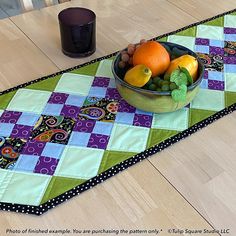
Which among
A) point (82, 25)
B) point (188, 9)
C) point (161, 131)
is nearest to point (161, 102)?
point (161, 131)

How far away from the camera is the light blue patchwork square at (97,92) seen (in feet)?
3.08

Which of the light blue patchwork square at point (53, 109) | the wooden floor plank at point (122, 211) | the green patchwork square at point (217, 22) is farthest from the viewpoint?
the green patchwork square at point (217, 22)

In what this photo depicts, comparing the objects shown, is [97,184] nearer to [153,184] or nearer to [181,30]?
[153,184]

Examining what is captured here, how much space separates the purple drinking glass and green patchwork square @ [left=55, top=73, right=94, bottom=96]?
0.09 metres

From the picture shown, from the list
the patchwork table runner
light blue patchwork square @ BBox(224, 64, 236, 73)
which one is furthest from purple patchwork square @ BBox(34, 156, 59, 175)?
light blue patchwork square @ BBox(224, 64, 236, 73)

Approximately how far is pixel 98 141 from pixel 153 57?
209mm

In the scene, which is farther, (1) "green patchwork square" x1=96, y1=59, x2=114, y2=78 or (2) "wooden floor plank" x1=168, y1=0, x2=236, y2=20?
(2) "wooden floor plank" x1=168, y1=0, x2=236, y2=20

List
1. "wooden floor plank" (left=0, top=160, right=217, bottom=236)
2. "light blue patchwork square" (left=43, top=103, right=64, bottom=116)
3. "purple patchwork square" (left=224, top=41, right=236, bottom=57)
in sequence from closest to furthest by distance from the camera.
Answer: "wooden floor plank" (left=0, top=160, right=217, bottom=236), "light blue patchwork square" (left=43, top=103, right=64, bottom=116), "purple patchwork square" (left=224, top=41, right=236, bottom=57)

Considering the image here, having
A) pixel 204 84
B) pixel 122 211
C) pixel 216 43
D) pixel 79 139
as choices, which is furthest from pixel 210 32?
pixel 122 211

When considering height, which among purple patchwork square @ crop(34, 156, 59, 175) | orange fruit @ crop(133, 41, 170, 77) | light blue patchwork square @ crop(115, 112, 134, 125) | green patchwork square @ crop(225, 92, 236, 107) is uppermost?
orange fruit @ crop(133, 41, 170, 77)

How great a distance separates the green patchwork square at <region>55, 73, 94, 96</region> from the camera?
0.95 m

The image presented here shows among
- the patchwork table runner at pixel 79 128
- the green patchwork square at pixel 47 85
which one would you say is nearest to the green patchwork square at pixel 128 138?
the patchwork table runner at pixel 79 128

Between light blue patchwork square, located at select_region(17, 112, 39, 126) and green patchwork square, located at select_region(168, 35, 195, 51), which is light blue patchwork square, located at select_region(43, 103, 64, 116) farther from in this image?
green patchwork square, located at select_region(168, 35, 195, 51)

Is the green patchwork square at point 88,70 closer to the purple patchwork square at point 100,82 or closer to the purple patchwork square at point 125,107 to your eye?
the purple patchwork square at point 100,82
